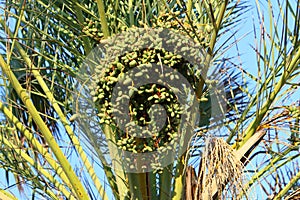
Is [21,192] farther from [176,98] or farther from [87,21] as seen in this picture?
[176,98]

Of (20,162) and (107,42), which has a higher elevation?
(107,42)

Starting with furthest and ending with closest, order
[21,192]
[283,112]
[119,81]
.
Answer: [21,192] → [283,112] → [119,81]

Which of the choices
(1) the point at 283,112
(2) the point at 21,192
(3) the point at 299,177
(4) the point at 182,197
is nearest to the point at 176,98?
(4) the point at 182,197

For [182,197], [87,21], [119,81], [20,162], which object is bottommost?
[182,197]

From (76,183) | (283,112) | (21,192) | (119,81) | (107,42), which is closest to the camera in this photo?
(119,81)

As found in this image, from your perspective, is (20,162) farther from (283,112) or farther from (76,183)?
(283,112)

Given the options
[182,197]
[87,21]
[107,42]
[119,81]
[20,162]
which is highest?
[87,21]

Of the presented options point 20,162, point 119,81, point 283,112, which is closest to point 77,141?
point 20,162

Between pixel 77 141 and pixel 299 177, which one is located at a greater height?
pixel 77 141

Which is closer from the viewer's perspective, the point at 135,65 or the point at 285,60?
the point at 135,65
